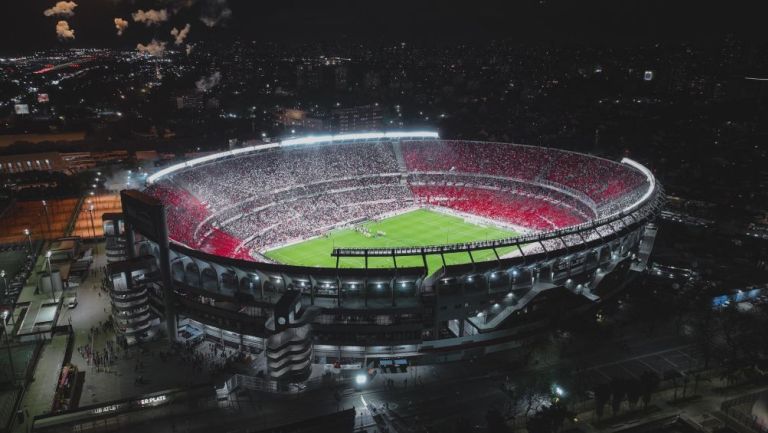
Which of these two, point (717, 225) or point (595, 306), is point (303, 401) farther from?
point (717, 225)

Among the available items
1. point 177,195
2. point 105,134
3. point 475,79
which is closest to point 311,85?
point 475,79

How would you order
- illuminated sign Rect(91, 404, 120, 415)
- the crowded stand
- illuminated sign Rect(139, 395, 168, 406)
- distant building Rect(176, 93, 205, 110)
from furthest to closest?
distant building Rect(176, 93, 205, 110) < the crowded stand < illuminated sign Rect(139, 395, 168, 406) < illuminated sign Rect(91, 404, 120, 415)

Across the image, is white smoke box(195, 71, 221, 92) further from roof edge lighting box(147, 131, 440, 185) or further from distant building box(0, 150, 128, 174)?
roof edge lighting box(147, 131, 440, 185)

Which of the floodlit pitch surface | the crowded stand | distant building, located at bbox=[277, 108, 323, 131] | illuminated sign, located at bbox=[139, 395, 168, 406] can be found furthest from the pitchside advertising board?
distant building, located at bbox=[277, 108, 323, 131]

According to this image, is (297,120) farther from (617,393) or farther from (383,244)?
(617,393)


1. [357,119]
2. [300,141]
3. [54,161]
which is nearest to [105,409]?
[300,141]

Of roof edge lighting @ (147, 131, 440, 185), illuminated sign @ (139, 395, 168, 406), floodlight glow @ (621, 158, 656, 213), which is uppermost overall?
floodlight glow @ (621, 158, 656, 213)
